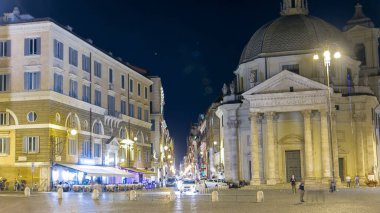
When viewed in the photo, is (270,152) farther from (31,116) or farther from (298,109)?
(31,116)

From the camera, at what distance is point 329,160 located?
210ft

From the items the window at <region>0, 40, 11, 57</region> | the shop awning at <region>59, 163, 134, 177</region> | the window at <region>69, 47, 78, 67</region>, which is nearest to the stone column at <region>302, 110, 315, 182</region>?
the shop awning at <region>59, 163, 134, 177</region>

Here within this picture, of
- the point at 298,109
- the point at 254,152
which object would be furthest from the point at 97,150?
the point at 298,109

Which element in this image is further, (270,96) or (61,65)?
(270,96)

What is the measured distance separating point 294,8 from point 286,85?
659 inches

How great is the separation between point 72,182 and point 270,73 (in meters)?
27.4

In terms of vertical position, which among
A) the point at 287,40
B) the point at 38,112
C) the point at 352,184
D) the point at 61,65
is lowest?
the point at 352,184

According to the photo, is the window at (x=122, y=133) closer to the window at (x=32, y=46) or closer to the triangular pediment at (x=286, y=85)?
the triangular pediment at (x=286, y=85)

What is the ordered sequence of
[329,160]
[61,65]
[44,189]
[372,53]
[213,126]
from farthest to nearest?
[213,126] < [372,53] < [329,160] < [61,65] < [44,189]

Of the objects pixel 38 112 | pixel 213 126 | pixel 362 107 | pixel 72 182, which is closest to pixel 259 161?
pixel 362 107

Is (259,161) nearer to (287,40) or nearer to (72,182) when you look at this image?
(287,40)

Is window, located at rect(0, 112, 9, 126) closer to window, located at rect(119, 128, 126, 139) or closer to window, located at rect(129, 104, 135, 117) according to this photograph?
window, located at rect(119, 128, 126, 139)

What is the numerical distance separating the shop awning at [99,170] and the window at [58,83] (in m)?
→ 7.48

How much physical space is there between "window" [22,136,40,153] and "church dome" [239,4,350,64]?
29.9m
